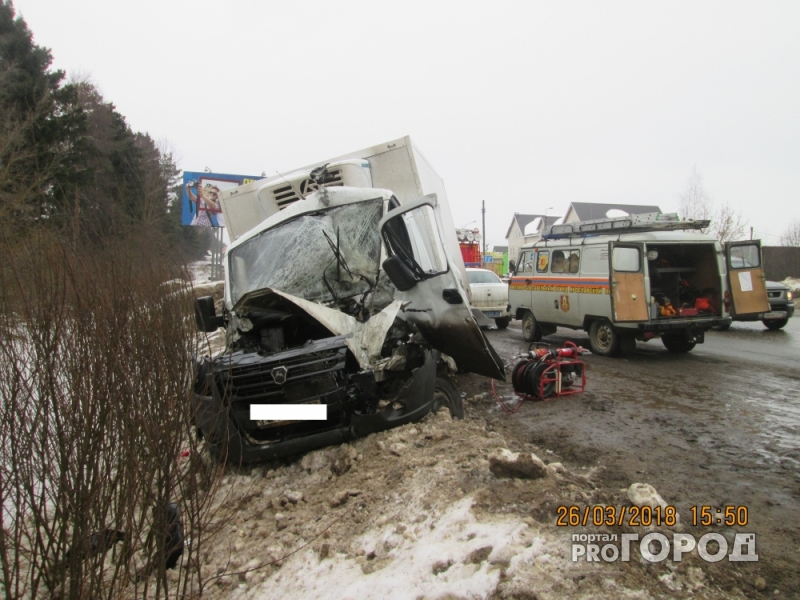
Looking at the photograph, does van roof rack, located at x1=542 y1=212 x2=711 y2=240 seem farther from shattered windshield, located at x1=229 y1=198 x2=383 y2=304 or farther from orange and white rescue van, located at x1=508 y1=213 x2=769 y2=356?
shattered windshield, located at x1=229 y1=198 x2=383 y2=304

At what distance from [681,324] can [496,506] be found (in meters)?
6.95

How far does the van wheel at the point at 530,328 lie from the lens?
11195mm

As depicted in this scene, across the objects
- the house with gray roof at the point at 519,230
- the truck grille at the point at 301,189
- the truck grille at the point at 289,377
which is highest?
the house with gray roof at the point at 519,230

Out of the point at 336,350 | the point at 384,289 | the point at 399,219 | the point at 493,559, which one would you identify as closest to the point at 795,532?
the point at 493,559

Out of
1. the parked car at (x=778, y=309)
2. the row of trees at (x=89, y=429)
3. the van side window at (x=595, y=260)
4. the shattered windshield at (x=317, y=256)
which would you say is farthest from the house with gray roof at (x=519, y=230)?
the row of trees at (x=89, y=429)

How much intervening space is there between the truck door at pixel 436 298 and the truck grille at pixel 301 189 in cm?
199

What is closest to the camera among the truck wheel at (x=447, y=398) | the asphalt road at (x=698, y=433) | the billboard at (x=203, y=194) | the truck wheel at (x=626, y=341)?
the asphalt road at (x=698, y=433)

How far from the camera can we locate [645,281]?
843 centimetres

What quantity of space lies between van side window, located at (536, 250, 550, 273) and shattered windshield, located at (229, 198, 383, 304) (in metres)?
5.92

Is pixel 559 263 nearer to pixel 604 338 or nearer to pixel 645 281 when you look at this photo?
pixel 604 338

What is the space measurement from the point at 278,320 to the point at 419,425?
1634mm

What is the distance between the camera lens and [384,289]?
198 inches

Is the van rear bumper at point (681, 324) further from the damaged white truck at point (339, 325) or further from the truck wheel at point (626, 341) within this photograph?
the damaged white truck at point (339, 325)

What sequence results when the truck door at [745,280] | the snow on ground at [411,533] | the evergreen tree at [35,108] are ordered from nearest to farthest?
the snow on ground at [411,533] → the truck door at [745,280] → the evergreen tree at [35,108]
